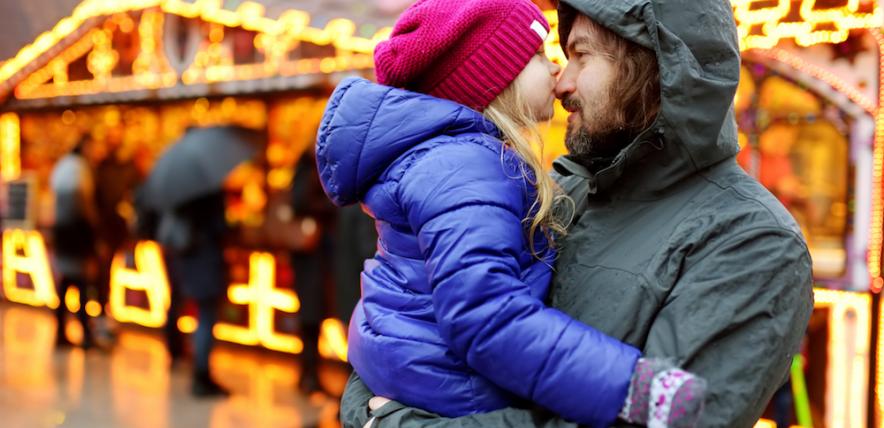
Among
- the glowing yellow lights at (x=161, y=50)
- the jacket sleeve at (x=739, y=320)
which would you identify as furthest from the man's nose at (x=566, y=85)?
the glowing yellow lights at (x=161, y=50)

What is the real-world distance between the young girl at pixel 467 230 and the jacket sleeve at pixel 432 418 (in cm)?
2

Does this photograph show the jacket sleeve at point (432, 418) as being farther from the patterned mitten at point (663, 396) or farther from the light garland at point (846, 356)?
the light garland at point (846, 356)

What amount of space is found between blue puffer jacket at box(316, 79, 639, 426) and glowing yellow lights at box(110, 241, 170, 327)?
21.1 feet

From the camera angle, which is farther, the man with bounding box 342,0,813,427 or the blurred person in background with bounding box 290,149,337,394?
the blurred person in background with bounding box 290,149,337,394

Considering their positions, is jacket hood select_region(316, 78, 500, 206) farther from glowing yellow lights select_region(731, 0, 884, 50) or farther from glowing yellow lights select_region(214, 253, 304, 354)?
glowing yellow lights select_region(214, 253, 304, 354)

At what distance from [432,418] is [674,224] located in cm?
55

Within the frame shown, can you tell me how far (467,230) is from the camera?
1.29 m

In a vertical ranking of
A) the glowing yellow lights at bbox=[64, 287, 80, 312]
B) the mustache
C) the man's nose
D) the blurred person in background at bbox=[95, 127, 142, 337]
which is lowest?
the glowing yellow lights at bbox=[64, 287, 80, 312]

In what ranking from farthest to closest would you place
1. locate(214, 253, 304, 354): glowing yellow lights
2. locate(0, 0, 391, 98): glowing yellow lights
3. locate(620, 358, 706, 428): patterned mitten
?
locate(214, 253, 304, 354): glowing yellow lights < locate(0, 0, 391, 98): glowing yellow lights < locate(620, 358, 706, 428): patterned mitten

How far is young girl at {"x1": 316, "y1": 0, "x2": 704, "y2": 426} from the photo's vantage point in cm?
123

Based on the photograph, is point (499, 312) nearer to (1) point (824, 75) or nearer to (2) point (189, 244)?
(1) point (824, 75)

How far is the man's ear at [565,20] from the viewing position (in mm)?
Result: 1570

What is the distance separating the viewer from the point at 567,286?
146cm

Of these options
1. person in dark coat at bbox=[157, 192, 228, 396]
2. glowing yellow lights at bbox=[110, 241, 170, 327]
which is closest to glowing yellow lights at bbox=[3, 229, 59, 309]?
glowing yellow lights at bbox=[110, 241, 170, 327]
